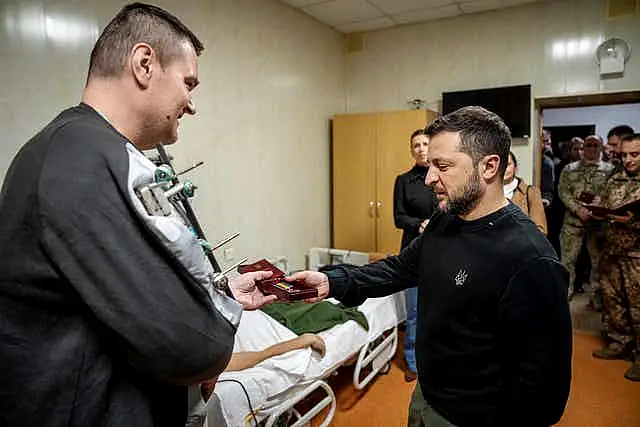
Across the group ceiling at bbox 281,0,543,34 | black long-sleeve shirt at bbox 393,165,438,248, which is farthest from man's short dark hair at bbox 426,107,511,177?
ceiling at bbox 281,0,543,34

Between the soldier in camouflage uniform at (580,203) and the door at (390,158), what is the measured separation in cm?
151

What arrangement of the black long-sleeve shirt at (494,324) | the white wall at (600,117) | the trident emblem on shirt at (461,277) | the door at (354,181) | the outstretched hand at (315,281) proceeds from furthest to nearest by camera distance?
the white wall at (600,117) < the door at (354,181) < the outstretched hand at (315,281) < the trident emblem on shirt at (461,277) < the black long-sleeve shirt at (494,324)

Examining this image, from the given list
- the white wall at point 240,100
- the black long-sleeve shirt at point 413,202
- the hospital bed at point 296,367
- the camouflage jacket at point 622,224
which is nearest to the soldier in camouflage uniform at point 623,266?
the camouflage jacket at point 622,224

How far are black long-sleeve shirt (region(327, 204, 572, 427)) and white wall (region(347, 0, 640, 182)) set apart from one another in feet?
10.5

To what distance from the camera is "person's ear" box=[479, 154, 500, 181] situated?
132 cm

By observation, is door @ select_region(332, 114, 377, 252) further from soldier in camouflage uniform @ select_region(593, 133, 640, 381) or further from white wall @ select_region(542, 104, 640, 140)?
white wall @ select_region(542, 104, 640, 140)

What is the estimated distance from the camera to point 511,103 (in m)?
4.05

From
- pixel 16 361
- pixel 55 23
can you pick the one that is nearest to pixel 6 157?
pixel 55 23

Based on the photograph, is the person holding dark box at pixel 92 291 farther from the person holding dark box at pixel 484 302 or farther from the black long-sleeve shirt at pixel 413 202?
the black long-sleeve shirt at pixel 413 202

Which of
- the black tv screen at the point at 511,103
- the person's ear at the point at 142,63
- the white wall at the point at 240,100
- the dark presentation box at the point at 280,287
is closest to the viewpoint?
the person's ear at the point at 142,63

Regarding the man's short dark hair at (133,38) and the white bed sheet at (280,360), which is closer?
the man's short dark hair at (133,38)

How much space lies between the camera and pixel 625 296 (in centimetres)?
335

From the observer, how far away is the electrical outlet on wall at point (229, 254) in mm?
3279

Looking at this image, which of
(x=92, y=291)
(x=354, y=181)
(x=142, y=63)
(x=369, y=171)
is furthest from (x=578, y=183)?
(x=92, y=291)
